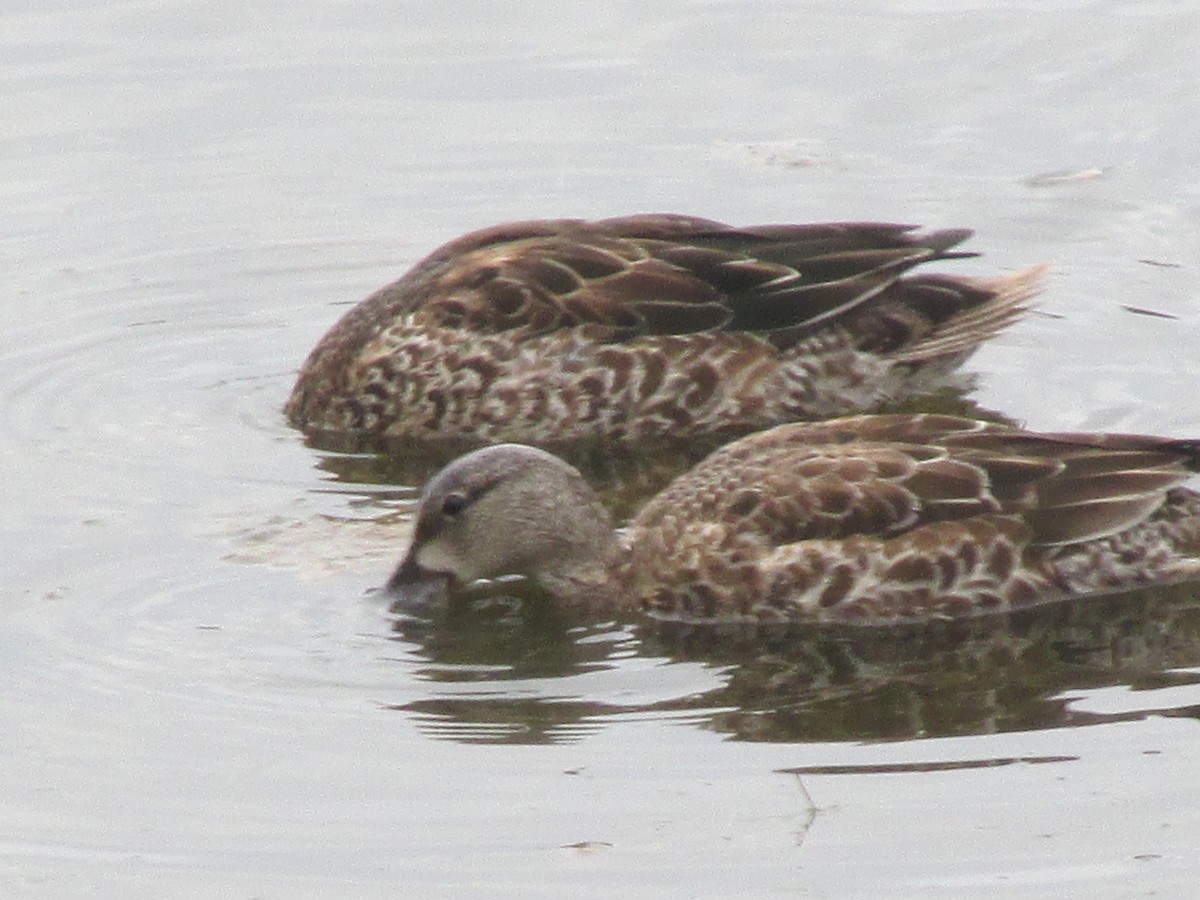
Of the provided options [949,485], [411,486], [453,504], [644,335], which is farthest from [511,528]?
[644,335]

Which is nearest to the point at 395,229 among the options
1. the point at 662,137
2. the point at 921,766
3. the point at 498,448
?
the point at 662,137

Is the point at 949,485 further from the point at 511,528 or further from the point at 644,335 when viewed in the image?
the point at 644,335

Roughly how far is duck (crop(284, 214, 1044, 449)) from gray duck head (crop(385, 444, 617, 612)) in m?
2.10

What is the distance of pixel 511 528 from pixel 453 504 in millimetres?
272

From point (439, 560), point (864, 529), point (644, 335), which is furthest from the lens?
point (644, 335)

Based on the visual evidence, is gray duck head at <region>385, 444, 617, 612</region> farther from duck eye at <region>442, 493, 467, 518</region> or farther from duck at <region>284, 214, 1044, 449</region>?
duck at <region>284, 214, 1044, 449</region>

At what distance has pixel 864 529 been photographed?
36.4 feet

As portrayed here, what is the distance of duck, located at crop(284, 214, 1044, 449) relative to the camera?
541 inches

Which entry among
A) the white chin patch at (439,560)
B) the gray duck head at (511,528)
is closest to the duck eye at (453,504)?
the gray duck head at (511,528)

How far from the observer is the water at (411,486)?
30.3 feet

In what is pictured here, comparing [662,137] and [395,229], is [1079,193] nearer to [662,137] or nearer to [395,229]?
[662,137]

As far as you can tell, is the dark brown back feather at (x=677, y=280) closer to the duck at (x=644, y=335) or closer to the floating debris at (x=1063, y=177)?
the duck at (x=644, y=335)

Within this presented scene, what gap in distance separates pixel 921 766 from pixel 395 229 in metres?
7.17

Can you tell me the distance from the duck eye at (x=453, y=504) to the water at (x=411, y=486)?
42 centimetres
